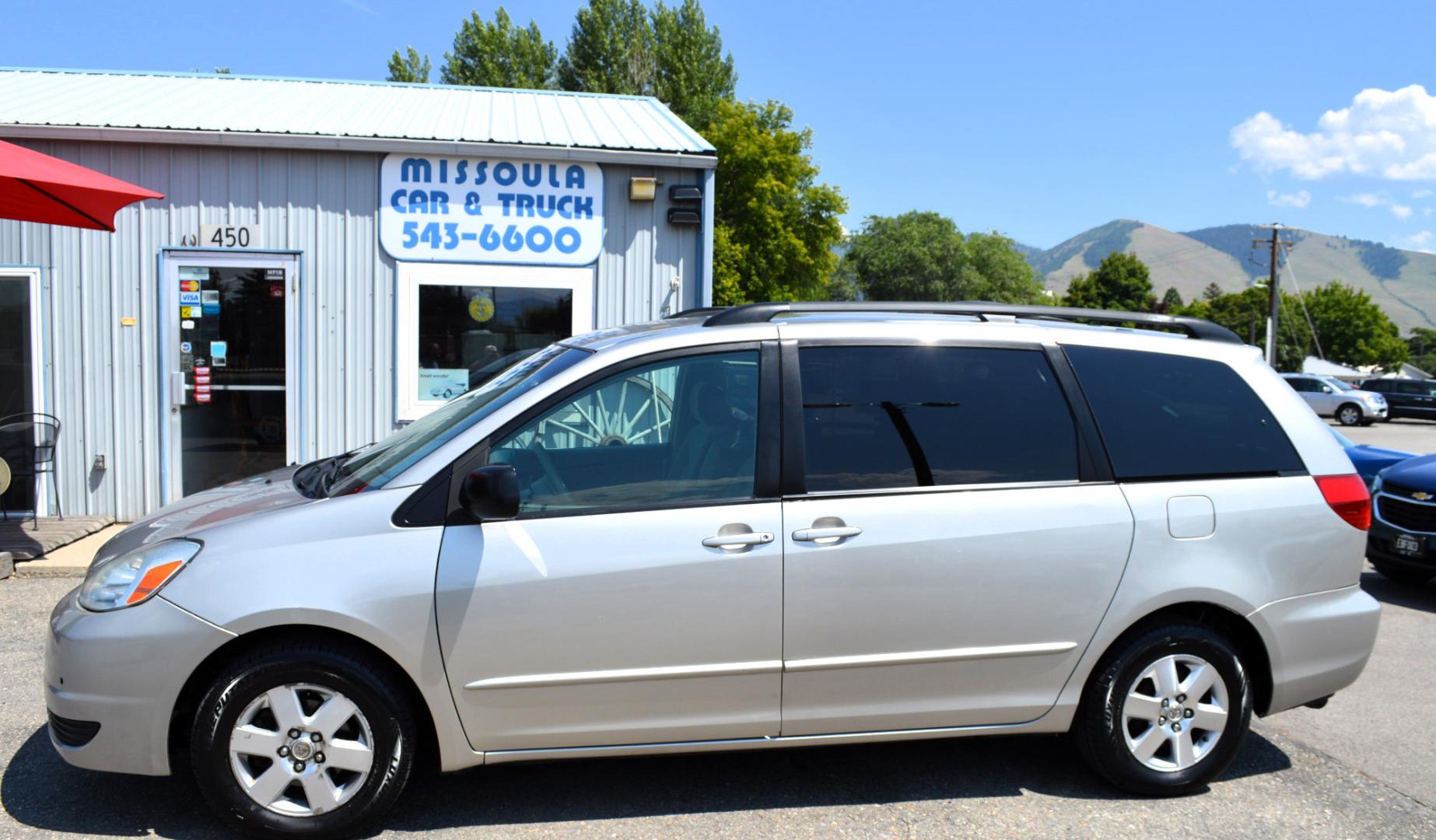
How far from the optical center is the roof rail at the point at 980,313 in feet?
12.5

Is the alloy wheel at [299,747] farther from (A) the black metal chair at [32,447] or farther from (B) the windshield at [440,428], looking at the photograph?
(A) the black metal chair at [32,447]

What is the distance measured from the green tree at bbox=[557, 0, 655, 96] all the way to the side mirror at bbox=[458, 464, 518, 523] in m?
45.3

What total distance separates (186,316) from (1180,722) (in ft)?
26.2

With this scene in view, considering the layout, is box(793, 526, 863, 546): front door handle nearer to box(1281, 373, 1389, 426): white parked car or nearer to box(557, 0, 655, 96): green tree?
box(1281, 373, 1389, 426): white parked car

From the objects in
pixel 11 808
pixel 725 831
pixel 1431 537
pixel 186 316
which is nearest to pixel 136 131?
pixel 186 316

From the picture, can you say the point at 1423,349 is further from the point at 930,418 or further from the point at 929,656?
the point at 929,656

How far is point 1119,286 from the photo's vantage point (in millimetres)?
87938

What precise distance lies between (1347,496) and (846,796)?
220 cm

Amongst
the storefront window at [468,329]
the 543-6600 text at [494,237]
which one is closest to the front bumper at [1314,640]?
the storefront window at [468,329]

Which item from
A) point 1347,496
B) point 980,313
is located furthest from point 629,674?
point 1347,496

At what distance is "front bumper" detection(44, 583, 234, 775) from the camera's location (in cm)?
318

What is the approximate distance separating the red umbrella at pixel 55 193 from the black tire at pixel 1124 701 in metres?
6.26

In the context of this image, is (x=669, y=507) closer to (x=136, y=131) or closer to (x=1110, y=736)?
(x=1110, y=736)

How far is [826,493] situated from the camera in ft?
11.6
